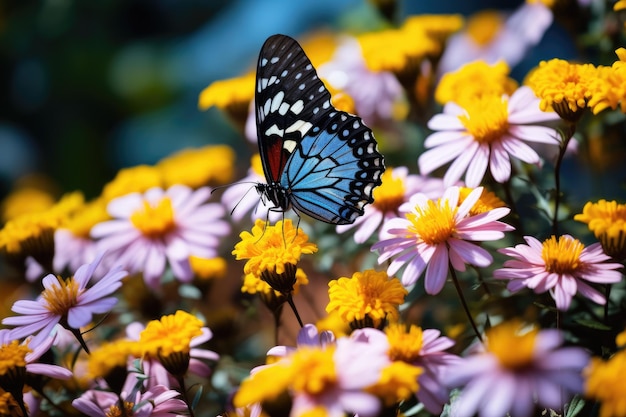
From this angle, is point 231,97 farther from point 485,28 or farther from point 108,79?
point 108,79

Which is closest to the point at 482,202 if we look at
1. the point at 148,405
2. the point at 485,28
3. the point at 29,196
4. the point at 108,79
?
the point at 148,405

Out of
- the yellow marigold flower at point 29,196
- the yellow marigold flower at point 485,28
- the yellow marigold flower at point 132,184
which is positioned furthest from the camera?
the yellow marigold flower at point 29,196

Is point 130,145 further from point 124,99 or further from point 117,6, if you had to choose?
point 117,6

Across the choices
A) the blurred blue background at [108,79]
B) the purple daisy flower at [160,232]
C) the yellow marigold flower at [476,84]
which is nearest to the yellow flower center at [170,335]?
the purple daisy flower at [160,232]

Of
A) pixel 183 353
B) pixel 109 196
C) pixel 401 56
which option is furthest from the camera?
pixel 109 196

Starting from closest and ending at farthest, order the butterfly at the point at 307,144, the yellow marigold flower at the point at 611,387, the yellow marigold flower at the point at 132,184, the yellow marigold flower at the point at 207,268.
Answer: the yellow marigold flower at the point at 611,387, the butterfly at the point at 307,144, the yellow marigold flower at the point at 207,268, the yellow marigold flower at the point at 132,184

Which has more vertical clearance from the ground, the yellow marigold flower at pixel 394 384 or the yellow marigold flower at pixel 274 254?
the yellow marigold flower at pixel 274 254

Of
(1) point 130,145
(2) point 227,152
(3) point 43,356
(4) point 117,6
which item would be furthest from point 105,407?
(4) point 117,6

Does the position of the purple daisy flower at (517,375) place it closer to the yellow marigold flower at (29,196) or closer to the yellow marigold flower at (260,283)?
the yellow marigold flower at (260,283)
